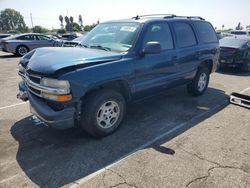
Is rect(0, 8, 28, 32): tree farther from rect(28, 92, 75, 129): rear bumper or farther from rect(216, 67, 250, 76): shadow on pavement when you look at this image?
rect(28, 92, 75, 129): rear bumper

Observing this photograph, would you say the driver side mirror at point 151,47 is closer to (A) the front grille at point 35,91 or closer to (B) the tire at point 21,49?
(A) the front grille at point 35,91

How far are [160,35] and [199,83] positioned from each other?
2.18 m

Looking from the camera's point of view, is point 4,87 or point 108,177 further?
point 4,87

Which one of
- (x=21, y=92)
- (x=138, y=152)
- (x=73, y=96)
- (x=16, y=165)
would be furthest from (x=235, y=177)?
(x=21, y=92)

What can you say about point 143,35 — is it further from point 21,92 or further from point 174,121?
point 21,92

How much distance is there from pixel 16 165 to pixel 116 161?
134cm

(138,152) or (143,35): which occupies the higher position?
(143,35)

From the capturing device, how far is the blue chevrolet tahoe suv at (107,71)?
3305mm

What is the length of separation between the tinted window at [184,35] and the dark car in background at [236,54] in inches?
189

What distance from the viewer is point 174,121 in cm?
465

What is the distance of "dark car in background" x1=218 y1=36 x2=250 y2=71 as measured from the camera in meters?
9.63

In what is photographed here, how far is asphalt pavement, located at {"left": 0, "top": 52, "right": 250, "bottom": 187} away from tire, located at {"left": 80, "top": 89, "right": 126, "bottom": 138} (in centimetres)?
18

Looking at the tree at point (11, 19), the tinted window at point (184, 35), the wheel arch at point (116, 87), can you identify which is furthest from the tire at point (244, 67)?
the tree at point (11, 19)

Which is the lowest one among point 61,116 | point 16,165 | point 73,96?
point 16,165
